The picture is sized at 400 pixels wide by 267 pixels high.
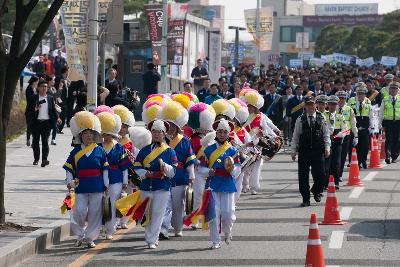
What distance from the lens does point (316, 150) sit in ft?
68.8

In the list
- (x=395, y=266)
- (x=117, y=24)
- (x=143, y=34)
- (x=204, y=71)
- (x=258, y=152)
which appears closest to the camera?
(x=395, y=266)

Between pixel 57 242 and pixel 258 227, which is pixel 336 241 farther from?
pixel 57 242

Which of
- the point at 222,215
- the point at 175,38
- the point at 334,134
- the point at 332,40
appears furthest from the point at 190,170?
the point at 332,40

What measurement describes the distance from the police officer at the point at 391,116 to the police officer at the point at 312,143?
30.5 feet

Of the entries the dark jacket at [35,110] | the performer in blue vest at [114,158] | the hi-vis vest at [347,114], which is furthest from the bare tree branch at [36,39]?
the dark jacket at [35,110]

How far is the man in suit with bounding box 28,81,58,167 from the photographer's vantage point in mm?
26328

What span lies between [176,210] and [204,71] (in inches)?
947

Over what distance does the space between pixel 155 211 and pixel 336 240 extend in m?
2.30

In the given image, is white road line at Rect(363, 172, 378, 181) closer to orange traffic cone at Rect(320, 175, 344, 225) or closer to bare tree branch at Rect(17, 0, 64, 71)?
orange traffic cone at Rect(320, 175, 344, 225)

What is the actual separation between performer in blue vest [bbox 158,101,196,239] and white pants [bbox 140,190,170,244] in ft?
2.04

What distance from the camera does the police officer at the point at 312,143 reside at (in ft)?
68.7

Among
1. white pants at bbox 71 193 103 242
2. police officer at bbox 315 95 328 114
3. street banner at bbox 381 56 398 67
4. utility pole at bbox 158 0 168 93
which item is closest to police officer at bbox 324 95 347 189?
police officer at bbox 315 95 328 114

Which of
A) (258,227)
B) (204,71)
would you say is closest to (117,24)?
(258,227)

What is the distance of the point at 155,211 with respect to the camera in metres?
15.5
